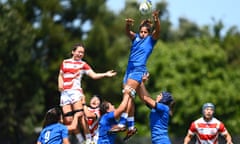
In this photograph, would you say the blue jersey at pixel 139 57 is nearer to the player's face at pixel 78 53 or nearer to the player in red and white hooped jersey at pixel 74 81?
the player in red and white hooped jersey at pixel 74 81

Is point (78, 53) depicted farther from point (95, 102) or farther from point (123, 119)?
point (123, 119)

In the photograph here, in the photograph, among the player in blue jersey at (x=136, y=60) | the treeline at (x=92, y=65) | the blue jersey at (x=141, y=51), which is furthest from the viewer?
the treeline at (x=92, y=65)

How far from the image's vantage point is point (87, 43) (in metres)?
61.3

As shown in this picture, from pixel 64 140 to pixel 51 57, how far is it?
46663 millimetres

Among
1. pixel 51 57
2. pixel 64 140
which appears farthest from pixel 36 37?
pixel 64 140

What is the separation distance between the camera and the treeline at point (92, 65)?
177 feet

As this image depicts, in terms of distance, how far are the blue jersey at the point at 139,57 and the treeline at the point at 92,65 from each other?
1385 inches

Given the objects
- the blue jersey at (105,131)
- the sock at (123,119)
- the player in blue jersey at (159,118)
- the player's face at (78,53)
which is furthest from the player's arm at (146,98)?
the player's face at (78,53)

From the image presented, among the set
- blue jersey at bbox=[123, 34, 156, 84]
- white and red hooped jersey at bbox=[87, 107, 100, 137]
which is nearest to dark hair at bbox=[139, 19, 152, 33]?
blue jersey at bbox=[123, 34, 156, 84]

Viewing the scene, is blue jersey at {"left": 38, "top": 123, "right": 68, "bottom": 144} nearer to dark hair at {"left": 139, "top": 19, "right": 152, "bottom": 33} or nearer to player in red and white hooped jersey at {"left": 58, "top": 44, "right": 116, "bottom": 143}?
player in red and white hooped jersey at {"left": 58, "top": 44, "right": 116, "bottom": 143}

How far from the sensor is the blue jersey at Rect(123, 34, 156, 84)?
55.3 feet

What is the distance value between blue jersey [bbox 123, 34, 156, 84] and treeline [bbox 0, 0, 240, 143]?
115ft

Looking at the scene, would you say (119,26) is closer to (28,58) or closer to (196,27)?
(28,58)

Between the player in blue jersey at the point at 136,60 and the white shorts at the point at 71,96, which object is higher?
the player in blue jersey at the point at 136,60
